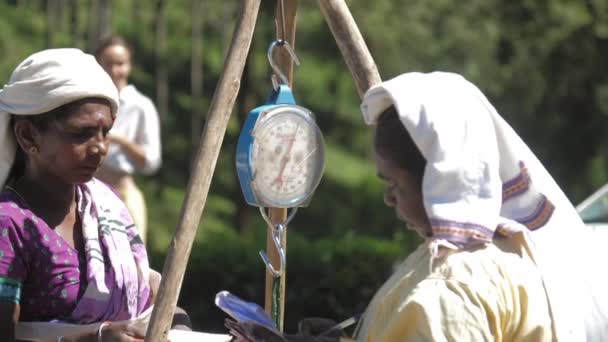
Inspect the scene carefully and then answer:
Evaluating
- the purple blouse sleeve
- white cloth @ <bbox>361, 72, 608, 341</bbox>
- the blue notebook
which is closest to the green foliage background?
the purple blouse sleeve

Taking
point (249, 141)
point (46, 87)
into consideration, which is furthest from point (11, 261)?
point (249, 141)

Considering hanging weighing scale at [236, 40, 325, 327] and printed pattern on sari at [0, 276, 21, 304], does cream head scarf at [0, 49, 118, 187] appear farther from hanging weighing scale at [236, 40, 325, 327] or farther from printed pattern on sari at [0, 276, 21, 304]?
hanging weighing scale at [236, 40, 325, 327]

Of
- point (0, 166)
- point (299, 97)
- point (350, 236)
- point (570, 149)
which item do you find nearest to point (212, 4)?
point (299, 97)

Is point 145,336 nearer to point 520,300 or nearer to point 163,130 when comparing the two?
point 520,300

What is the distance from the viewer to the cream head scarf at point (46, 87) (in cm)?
321

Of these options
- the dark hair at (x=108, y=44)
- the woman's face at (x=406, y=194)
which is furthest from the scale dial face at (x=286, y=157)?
the dark hair at (x=108, y=44)

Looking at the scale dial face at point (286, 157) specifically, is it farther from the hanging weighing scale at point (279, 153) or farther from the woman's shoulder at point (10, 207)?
the woman's shoulder at point (10, 207)

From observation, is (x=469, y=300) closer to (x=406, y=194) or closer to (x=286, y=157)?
(x=406, y=194)

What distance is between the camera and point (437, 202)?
2.44m

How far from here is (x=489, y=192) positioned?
2453 mm

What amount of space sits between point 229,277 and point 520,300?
19.2 feet

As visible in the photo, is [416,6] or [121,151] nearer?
[121,151]

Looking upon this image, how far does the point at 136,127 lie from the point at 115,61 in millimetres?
472

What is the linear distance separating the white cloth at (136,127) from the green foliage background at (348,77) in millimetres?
6100
